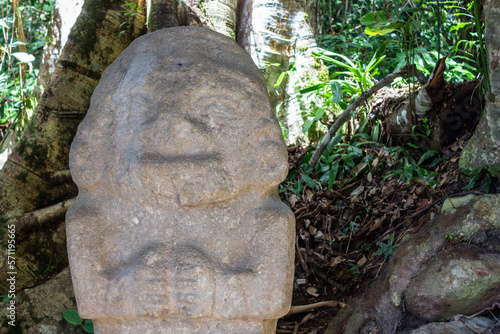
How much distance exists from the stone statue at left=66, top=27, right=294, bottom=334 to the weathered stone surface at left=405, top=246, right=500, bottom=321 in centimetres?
84

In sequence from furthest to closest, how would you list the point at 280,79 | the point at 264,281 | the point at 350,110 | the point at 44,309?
the point at 280,79
the point at 350,110
the point at 44,309
the point at 264,281

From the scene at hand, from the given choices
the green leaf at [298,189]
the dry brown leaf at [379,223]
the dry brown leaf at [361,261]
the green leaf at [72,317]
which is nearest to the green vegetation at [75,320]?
the green leaf at [72,317]

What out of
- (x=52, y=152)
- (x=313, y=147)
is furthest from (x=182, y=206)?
(x=313, y=147)

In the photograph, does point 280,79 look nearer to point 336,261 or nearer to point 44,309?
point 336,261

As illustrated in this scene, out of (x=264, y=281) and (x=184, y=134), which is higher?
(x=184, y=134)

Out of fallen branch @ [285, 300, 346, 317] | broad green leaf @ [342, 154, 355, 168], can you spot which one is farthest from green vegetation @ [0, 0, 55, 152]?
fallen branch @ [285, 300, 346, 317]

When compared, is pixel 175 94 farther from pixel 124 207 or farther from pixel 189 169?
pixel 124 207

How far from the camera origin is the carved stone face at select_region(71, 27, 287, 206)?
6.79ft

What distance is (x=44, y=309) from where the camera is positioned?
3070mm

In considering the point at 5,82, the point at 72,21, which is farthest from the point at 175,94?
the point at 5,82

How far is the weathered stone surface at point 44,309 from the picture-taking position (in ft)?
9.86

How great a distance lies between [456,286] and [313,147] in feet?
6.46

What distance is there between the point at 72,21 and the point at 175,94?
2366 mm

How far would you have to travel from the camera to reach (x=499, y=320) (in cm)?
237
